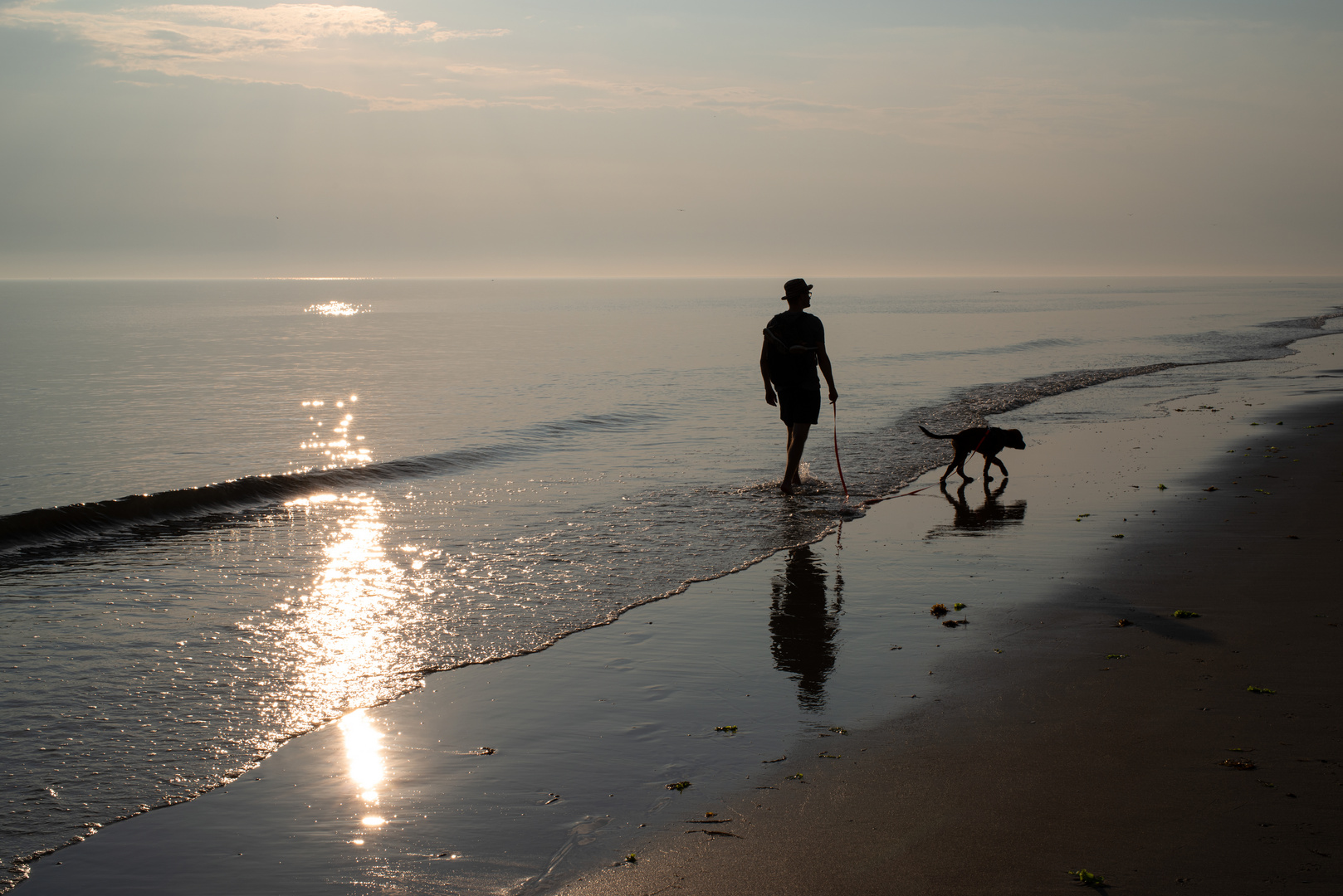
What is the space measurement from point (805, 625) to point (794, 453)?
506 centimetres

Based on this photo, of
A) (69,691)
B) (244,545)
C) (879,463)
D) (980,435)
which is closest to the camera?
(69,691)

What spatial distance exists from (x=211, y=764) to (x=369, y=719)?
2.50 ft

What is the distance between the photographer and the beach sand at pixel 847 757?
3.44 m

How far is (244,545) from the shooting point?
9703mm

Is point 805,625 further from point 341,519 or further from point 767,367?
point 341,519

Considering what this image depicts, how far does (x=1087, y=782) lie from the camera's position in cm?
393

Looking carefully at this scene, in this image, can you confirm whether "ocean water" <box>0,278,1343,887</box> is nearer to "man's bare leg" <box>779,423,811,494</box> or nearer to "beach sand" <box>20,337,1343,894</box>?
"man's bare leg" <box>779,423,811,494</box>

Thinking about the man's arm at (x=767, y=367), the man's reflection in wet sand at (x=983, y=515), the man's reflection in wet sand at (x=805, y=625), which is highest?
the man's arm at (x=767, y=367)

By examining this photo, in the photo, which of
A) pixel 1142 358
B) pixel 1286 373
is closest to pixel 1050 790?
pixel 1286 373

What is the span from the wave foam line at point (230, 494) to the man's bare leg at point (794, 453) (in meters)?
5.97

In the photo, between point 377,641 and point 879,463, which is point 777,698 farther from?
point 879,463

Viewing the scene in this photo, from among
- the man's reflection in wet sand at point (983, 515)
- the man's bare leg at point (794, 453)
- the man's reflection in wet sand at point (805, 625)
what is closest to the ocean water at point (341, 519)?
the man's bare leg at point (794, 453)

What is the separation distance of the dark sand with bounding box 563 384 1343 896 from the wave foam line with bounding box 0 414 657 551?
32.4 feet

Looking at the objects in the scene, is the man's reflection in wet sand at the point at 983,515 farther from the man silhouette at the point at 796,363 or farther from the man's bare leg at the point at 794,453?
the man silhouette at the point at 796,363
